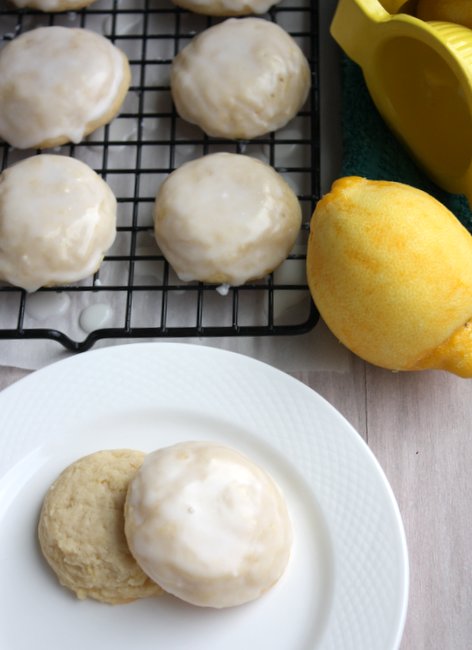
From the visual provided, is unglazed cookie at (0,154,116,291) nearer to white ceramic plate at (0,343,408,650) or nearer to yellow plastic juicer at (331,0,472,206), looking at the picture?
white ceramic plate at (0,343,408,650)

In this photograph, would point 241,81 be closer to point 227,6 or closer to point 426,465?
point 227,6

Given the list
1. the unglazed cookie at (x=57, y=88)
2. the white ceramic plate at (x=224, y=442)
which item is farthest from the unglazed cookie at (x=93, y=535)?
the unglazed cookie at (x=57, y=88)

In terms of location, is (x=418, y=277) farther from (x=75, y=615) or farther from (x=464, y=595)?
(x=75, y=615)

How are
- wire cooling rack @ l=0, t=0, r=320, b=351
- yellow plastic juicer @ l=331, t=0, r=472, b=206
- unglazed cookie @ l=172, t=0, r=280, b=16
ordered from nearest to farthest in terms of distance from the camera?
yellow plastic juicer @ l=331, t=0, r=472, b=206, wire cooling rack @ l=0, t=0, r=320, b=351, unglazed cookie @ l=172, t=0, r=280, b=16

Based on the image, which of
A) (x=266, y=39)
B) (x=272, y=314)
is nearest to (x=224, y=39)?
(x=266, y=39)

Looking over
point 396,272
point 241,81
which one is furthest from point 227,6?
point 396,272

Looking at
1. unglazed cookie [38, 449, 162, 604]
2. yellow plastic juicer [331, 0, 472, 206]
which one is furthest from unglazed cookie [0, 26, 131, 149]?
unglazed cookie [38, 449, 162, 604]
